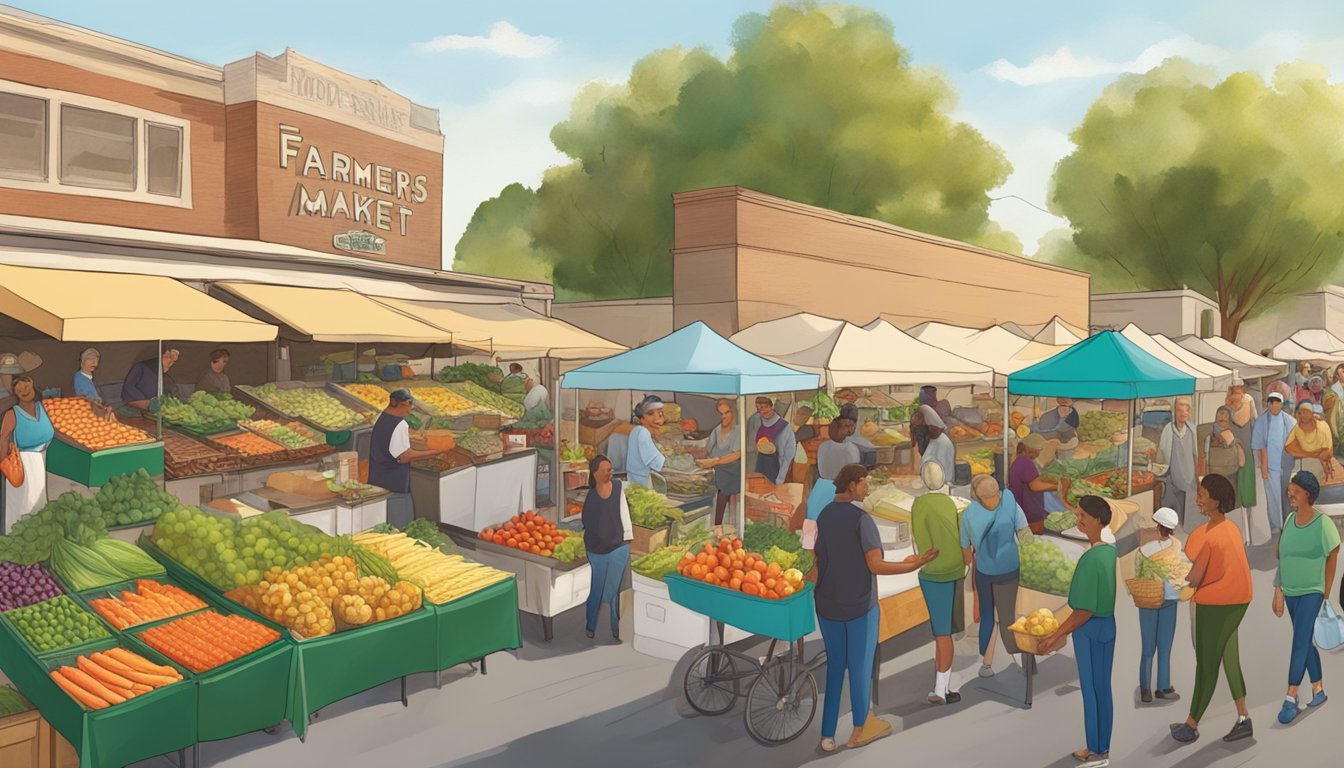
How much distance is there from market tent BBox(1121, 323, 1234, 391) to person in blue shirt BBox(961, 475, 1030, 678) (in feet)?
25.0

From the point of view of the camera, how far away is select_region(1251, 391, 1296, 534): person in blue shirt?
10773 mm

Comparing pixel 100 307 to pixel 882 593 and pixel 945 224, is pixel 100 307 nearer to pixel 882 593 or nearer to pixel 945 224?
pixel 882 593

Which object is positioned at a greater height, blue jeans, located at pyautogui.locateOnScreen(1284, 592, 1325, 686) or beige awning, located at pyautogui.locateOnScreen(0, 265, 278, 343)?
beige awning, located at pyautogui.locateOnScreen(0, 265, 278, 343)

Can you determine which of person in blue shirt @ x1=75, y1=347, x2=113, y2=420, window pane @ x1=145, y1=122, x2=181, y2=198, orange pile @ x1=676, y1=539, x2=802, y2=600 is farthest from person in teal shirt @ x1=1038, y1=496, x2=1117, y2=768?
window pane @ x1=145, y1=122, x2=181, y2=198

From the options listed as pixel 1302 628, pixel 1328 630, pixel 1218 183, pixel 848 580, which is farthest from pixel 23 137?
pixel 1218 183

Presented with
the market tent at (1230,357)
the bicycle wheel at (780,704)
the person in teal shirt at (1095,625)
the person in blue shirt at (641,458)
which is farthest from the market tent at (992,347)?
the bicycle wheel at (780,704)

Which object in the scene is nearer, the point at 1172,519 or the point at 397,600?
the point at 1172,519

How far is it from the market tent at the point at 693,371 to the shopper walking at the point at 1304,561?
4.49 meters

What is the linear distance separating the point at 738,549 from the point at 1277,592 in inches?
147

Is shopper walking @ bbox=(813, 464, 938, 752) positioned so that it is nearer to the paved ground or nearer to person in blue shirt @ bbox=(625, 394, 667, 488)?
the paved ground

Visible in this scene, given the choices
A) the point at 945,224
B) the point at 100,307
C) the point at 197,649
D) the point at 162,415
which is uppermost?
the point at 945,224

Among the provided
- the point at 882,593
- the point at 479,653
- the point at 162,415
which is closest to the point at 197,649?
the point at 479,653

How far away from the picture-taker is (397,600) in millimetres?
6328

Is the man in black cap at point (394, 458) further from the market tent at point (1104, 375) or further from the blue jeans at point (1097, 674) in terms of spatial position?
the market tent at point (1104, 375)
